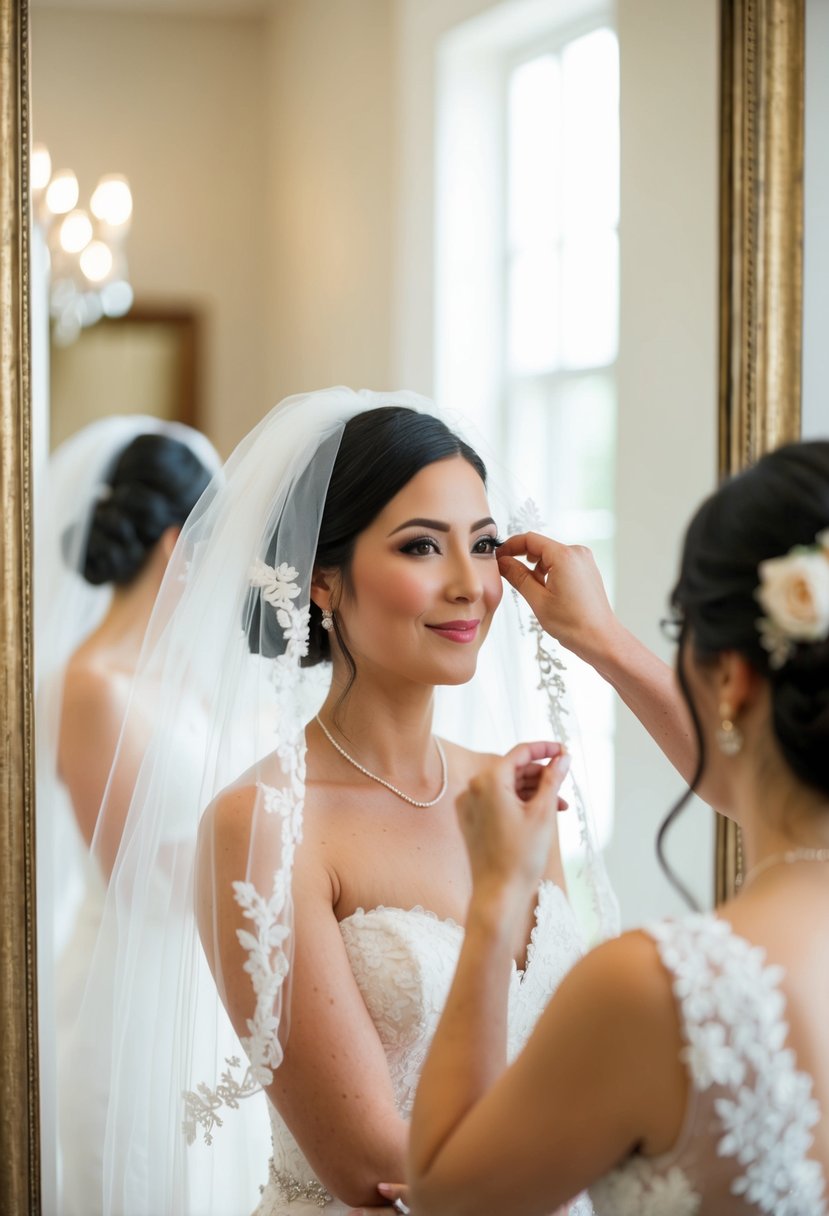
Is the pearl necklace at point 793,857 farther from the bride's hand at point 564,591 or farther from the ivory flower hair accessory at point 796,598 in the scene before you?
the bride's hand at point 564,591

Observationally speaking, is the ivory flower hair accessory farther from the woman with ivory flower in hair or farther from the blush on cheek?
the blush on cheek

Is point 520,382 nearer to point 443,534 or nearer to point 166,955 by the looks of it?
point 443,534

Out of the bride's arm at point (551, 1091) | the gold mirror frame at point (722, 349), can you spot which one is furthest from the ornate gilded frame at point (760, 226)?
the bride's arm at point (551, 1091)

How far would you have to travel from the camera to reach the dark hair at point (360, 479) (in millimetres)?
1718

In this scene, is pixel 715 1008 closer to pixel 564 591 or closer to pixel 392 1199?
pixel 392 1199

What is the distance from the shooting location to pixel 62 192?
179 centimetres

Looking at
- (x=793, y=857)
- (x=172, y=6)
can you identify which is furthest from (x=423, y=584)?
(x=172, y=6)

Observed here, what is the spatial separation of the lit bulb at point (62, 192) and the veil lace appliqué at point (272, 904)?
624 millimetres

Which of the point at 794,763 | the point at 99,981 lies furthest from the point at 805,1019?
the point at 99,981

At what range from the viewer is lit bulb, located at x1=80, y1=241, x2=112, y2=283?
5.94 feet

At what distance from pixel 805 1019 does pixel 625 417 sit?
1325 mm

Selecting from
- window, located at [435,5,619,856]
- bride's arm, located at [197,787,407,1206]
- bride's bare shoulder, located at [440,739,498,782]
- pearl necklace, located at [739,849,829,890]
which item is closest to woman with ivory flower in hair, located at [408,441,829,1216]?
pearl necklace, located at [739,849,829,890]

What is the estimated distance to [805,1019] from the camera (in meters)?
1.11

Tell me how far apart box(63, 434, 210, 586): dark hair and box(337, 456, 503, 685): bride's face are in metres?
0.32
